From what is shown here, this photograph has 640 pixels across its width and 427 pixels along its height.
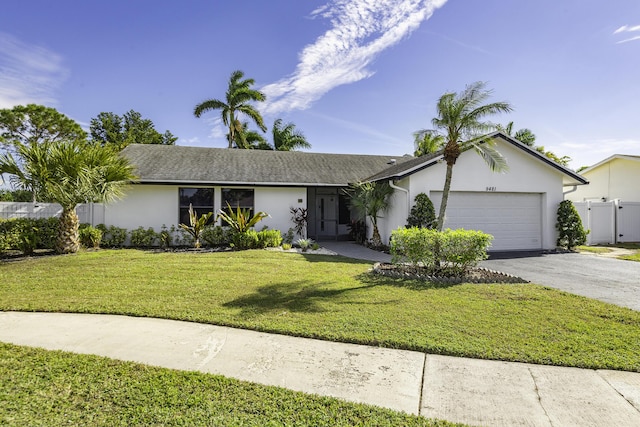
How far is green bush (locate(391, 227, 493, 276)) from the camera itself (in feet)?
26.4

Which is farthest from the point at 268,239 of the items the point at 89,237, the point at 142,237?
the point at 89,237

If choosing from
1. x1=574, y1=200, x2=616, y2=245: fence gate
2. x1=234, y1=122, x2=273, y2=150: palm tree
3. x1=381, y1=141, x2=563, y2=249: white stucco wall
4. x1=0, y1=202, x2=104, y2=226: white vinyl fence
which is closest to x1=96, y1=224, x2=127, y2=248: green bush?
x1=0, y1=202, x2=104, y2=226: white vinyl fence

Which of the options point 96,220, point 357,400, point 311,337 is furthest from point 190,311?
point 96,220

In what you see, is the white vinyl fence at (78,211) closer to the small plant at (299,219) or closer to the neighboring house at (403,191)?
the neighboring house at (403,191)

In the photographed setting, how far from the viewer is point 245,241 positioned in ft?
42.6

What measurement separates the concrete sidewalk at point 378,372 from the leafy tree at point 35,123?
3317cm

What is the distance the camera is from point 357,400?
122 inches

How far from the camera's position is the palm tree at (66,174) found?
407 inches

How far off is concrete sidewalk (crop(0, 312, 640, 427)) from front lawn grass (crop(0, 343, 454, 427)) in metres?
0.20

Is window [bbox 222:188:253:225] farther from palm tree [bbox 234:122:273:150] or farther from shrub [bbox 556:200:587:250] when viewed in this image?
palm tree [bbox 234:122:273:150]

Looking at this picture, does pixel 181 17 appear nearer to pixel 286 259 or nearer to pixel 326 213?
pixel 286 259

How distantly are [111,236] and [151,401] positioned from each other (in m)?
12.8

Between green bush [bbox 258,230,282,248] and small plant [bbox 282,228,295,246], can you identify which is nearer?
green bush [bbox 258,230,282,248]

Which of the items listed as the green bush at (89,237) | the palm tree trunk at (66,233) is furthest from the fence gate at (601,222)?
the palm tree trunk at (66,233)
